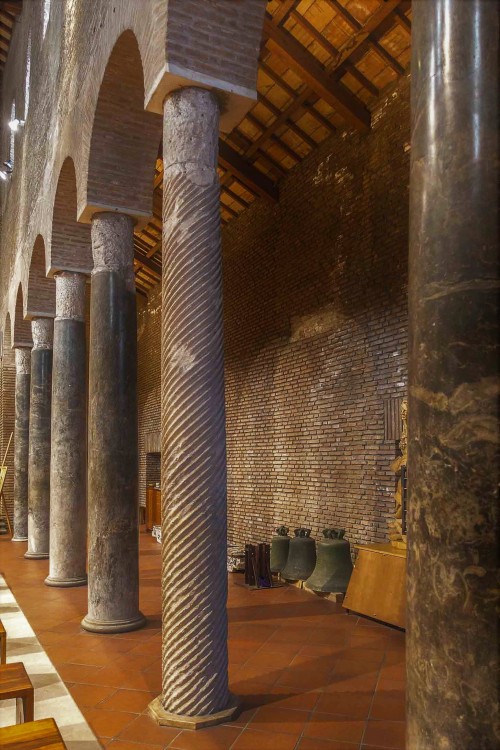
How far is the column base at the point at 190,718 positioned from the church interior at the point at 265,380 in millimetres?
14

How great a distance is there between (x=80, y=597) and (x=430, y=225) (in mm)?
7339

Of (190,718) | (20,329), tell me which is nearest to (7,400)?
(20,329)

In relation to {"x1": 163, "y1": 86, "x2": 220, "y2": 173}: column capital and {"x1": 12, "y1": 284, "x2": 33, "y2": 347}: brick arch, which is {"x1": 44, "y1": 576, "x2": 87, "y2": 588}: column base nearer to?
{"x1": 163, "y1": 86, "x2": 220, "y2": 173}: column capital

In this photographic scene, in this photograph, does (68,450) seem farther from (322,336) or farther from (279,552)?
(322,336)

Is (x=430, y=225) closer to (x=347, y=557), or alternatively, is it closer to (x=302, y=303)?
(x=347, y=557)

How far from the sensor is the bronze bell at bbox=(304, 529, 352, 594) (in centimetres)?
820

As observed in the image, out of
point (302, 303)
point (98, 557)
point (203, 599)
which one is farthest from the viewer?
point (302, 303)

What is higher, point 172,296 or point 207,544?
point 172,296

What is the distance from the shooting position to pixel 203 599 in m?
4.36

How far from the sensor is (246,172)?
1114 centimetres

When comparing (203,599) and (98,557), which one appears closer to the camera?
(203,599)

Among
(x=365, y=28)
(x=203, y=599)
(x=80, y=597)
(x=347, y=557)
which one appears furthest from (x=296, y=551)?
(x=365, y=28)

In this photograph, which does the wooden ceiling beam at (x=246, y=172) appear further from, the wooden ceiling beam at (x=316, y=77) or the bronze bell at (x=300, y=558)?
the bronze bell at (x=300, y=558)

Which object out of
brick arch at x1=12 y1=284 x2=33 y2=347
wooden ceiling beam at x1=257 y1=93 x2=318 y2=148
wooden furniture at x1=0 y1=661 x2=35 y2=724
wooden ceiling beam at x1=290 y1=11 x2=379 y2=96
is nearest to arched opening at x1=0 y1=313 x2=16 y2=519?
brick arch at x1=12 y1=284 x2=33 y2=347
